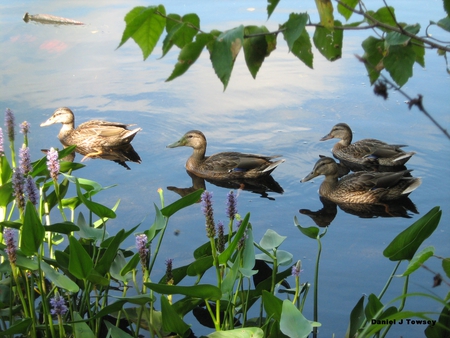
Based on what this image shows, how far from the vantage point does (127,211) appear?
5766mm

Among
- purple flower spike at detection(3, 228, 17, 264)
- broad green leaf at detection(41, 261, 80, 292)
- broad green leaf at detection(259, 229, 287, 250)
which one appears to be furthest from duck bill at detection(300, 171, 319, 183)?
purple flower spike at detection(3, 228, 17, 264)

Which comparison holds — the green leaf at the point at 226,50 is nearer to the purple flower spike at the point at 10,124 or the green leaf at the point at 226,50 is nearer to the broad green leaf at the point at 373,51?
the broad green leaf at the point at 373,51

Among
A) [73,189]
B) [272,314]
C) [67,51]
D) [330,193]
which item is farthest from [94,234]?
[67,51]

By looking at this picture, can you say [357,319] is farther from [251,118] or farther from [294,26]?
[251,118]

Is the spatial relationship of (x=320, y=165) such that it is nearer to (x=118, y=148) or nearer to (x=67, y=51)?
(x=118, y=148)

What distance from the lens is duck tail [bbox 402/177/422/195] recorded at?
6324 millimetres

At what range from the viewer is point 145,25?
2100 mm

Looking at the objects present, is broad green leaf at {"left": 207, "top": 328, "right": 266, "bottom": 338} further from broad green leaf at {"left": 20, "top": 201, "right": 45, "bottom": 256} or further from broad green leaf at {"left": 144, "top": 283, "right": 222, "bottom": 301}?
broad green leaf at {"left": 20, "top": 201, "right": 45, "bottom": 256}

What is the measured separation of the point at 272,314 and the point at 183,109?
5.70 metres

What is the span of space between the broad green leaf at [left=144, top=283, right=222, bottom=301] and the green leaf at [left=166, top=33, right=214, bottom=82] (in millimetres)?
909

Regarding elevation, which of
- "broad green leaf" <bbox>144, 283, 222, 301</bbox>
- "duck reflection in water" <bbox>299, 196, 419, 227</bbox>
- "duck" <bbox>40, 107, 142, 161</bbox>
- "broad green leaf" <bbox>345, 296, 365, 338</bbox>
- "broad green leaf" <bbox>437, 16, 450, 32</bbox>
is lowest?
"duck reflection in water" <bbox>299, 196, 419, 227</bbox>


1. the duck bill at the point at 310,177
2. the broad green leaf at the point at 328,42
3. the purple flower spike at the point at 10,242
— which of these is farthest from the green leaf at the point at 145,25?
the duck bill at the point at 310,177

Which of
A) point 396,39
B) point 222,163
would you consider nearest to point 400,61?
point 396,39

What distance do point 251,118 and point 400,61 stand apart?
577cm
